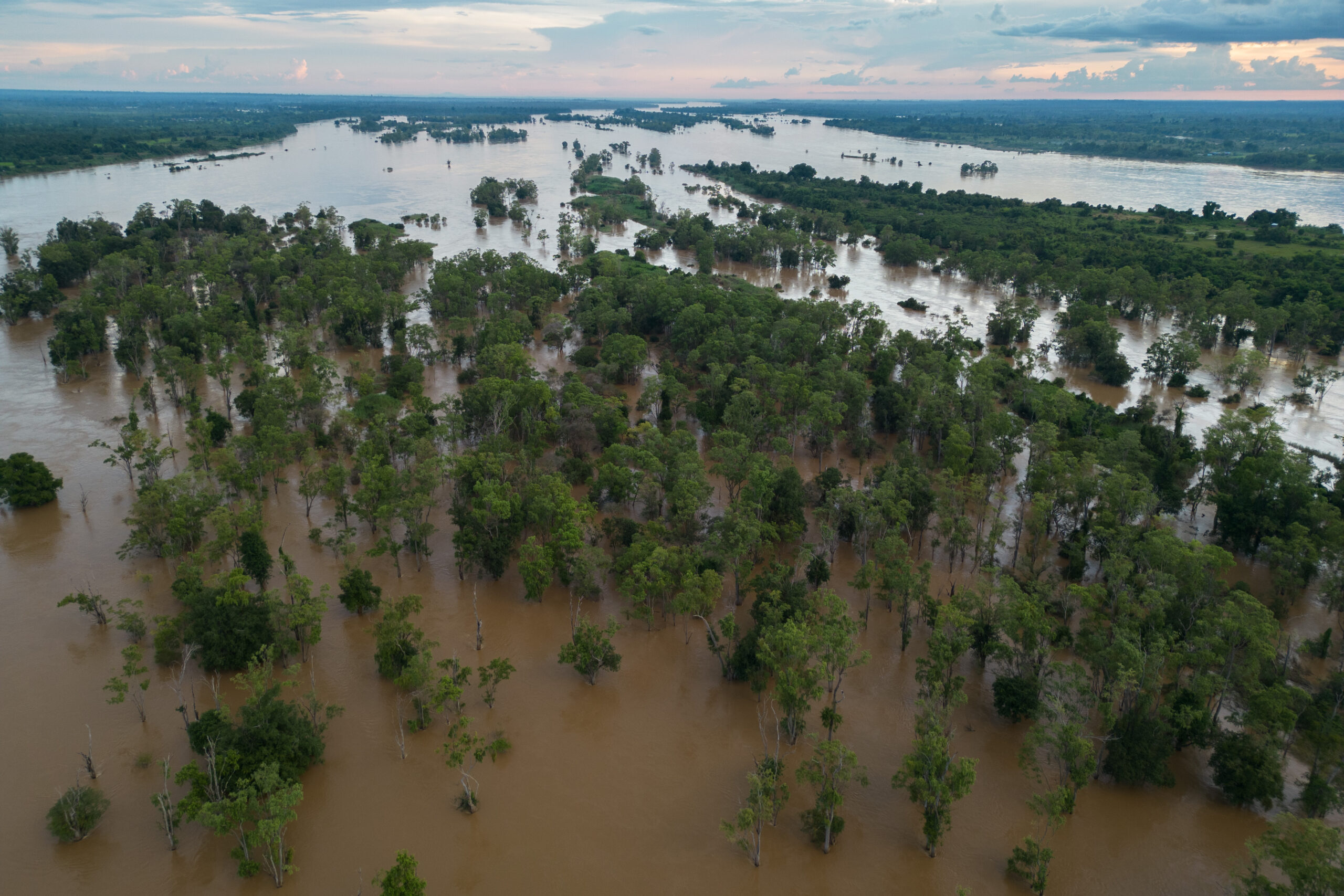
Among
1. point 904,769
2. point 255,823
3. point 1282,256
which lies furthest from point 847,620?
point 1282,256

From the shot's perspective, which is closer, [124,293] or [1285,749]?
[1285,749]

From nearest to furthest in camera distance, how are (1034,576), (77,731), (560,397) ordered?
(77,731) → (1034,576) → (560,397)

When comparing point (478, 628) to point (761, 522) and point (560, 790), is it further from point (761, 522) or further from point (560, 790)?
point (761, 522)

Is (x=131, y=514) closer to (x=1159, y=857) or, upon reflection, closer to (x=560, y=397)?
(x=560, y=397)

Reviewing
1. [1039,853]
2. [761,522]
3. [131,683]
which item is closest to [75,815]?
[131,683]

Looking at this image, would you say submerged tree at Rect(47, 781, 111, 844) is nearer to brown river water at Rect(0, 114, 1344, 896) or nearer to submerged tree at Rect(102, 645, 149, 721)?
brown river water at Rect(0, 114, 1344, 896)

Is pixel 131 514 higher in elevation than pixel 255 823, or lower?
higher

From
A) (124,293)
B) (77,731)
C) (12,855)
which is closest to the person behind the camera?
(12,855)
